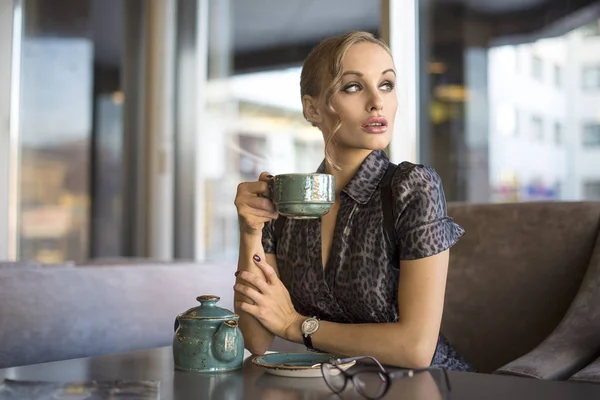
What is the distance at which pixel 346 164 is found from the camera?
157 centimetres

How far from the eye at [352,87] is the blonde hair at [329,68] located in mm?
13

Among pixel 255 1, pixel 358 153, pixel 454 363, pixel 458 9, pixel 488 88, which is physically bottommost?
pixel 454 363

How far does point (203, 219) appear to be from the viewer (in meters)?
4.88

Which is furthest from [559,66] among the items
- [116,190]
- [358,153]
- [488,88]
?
[116,190]

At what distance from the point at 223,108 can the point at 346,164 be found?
326 cm

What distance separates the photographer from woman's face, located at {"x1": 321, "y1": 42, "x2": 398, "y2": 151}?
1.48 m

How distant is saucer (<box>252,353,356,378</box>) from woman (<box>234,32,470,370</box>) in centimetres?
14

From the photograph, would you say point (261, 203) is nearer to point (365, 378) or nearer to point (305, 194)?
point (305, 194)

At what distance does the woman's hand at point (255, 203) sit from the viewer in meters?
1.38

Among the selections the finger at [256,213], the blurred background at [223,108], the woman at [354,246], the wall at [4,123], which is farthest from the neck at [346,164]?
the wall at [4,123]

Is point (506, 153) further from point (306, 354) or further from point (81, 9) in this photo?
point (81, 9)

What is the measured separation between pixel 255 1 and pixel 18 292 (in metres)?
2.94

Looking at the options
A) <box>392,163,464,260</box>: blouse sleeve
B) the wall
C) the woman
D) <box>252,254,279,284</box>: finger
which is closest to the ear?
the woman

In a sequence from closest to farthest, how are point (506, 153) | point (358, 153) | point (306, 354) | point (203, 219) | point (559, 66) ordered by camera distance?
point (306, 354) < point (358, 153) < point (559, 66) < point (506, 153) < point (203, 219)
